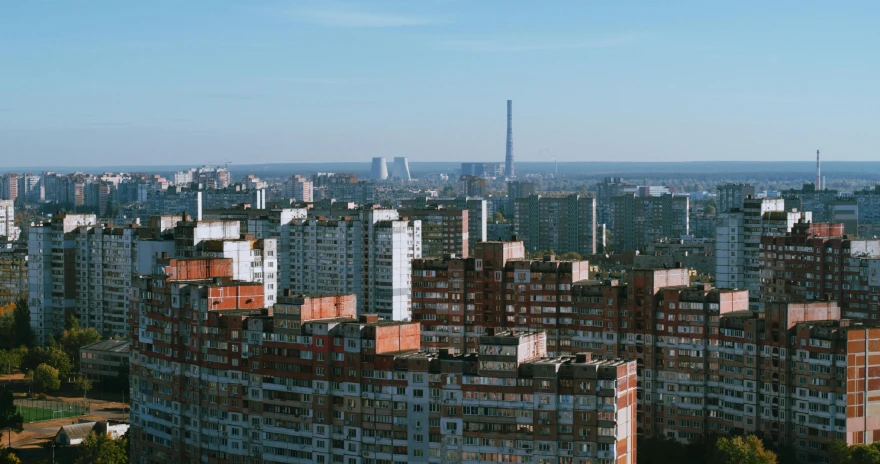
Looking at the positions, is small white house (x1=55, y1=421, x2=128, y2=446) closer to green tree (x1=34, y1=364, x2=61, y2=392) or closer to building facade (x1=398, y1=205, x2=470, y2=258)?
green tree (x1=34, y1=364, x2=61, y2=392)

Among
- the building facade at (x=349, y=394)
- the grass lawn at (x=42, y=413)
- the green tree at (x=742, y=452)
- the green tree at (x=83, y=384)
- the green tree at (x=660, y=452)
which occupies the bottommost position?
the grass lawn at (x=42, y=413)

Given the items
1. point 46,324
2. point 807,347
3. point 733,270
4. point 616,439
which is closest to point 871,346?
point 807,347

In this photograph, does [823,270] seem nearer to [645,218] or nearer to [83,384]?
[83,384]

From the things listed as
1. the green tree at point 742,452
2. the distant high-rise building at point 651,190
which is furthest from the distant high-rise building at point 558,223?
the green tree at point 742,452

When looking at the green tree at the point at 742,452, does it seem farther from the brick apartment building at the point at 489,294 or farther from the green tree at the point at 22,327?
the green tree at the point at 22,327

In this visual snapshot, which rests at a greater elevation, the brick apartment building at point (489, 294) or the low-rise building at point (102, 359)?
the brick apartment building at point (489, 294)

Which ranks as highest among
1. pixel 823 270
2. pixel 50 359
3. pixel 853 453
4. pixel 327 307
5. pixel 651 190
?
pixel 651 190

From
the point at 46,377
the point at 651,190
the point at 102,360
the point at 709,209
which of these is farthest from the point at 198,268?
the point at 651,190
